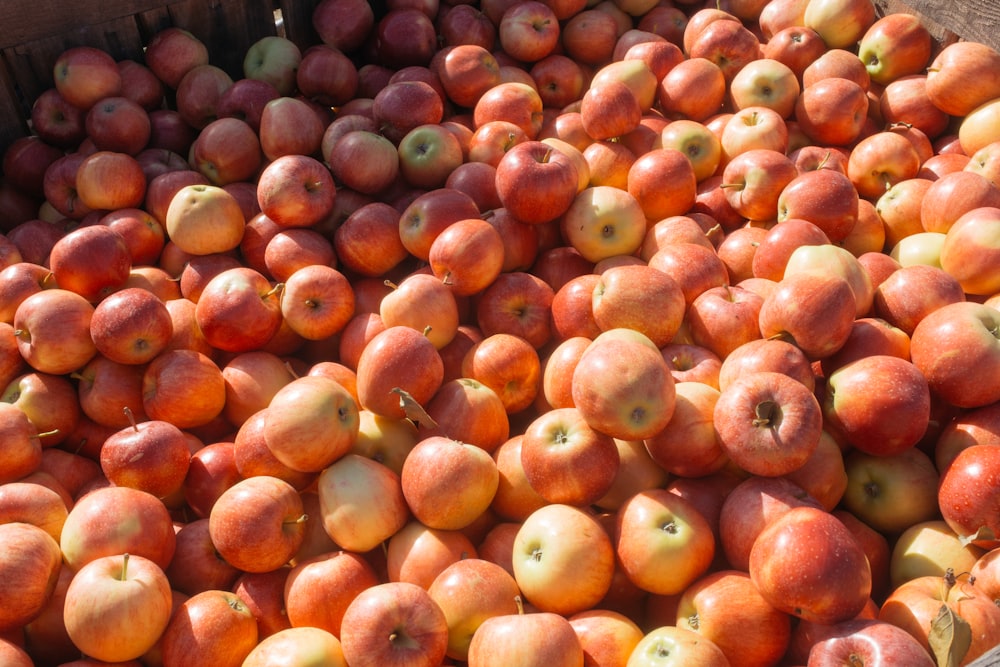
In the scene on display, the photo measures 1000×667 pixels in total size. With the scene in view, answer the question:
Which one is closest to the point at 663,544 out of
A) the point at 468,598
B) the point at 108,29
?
the point at 468,598

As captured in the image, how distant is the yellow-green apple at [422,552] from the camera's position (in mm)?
2654

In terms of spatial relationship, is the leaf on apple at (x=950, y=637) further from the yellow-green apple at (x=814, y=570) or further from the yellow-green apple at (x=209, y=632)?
the yellow-green apple at (x=209, y=632)

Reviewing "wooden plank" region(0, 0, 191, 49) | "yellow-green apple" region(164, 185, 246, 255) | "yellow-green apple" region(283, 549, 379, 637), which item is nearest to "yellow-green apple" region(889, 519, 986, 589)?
"yellow-green apple" region(283, 549, 379, 637)

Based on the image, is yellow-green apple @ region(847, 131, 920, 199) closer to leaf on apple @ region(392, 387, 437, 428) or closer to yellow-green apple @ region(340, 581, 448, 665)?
leaf on apple @ region(392, 387, 437, 428)

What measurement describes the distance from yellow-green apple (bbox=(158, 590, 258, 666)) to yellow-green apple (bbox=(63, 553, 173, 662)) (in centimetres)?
5

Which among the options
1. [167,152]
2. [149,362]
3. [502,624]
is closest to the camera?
[502,624]

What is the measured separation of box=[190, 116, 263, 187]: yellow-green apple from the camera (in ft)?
13.5

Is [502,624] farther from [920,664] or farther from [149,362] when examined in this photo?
[149,362]

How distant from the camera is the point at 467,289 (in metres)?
3.47

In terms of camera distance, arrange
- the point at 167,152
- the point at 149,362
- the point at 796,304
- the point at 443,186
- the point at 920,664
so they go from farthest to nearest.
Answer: the point at 167,152
the point at 443,186
the point at 149,362
the point at 796,304
the point at 920,664

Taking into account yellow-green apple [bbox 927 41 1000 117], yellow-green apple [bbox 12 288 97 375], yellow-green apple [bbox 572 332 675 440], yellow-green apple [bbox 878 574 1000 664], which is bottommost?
yellow-green apple [bbox 878 574 1000 664]

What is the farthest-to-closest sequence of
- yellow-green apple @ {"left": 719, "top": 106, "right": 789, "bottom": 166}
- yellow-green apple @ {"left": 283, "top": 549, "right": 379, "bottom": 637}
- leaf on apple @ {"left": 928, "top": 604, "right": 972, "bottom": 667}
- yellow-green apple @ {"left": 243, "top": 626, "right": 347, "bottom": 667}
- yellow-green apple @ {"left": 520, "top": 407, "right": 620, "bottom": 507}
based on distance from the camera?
yellow-green apple @ {"left": 719, "top": 106, "right": 789, "bottom": 166}, yellow-green apple @ {"left": 520, "top": 407, "right": 620, "bottom": 507}, yellow-green apple @ {"left": 283, "top": 549, "right": 379, "bottom": 637}, yellow-green apple @ {"left": 243, "top": 626, "right": 347, "bottom": 667}, leaf on apple @ {"left": 928, "top": 604, "right": 972, "bottom": 667}

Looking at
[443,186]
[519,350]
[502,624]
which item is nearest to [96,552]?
[502,624]

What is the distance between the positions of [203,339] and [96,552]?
1.13 metres
